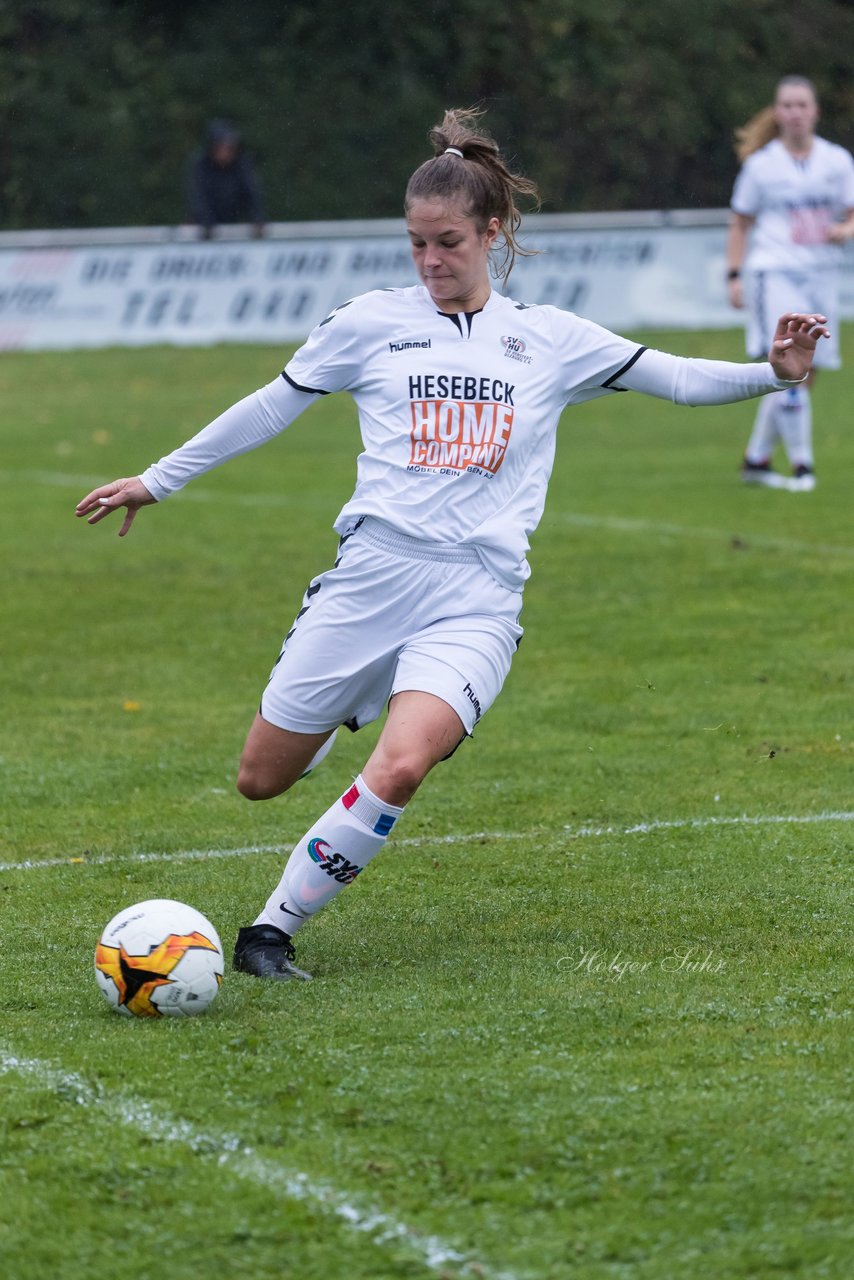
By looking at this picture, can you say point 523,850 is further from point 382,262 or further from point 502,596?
point 382,262

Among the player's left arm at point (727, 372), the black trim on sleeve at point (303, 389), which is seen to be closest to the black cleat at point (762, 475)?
the player's left arm at point (727, 372)

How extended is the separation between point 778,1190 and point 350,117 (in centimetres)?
3371

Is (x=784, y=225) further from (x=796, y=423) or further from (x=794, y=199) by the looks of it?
(x=796, y=423)

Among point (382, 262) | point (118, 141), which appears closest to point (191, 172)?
point (382, 262)

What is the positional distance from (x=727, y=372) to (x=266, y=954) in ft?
6.32

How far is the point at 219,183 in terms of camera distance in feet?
90.3

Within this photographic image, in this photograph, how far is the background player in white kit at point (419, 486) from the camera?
487 centimetres

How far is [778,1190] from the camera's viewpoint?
11.3 feet

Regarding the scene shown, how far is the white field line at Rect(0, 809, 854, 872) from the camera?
604cm

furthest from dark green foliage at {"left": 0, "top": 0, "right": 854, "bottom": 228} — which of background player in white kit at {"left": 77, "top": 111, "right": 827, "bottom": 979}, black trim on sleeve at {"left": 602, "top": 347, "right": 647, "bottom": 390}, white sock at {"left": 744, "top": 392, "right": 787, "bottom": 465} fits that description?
background player in white kit at {"left": 77, "top": 111, "right": 827, "bottom": 979}

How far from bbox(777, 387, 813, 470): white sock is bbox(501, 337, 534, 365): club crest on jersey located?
792 cm

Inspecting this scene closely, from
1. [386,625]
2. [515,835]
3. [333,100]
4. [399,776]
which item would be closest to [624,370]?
[386,625]

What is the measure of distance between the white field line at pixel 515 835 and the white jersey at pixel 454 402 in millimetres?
1424

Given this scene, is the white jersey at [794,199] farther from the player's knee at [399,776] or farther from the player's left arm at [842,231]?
the player's knee at [399,776]
